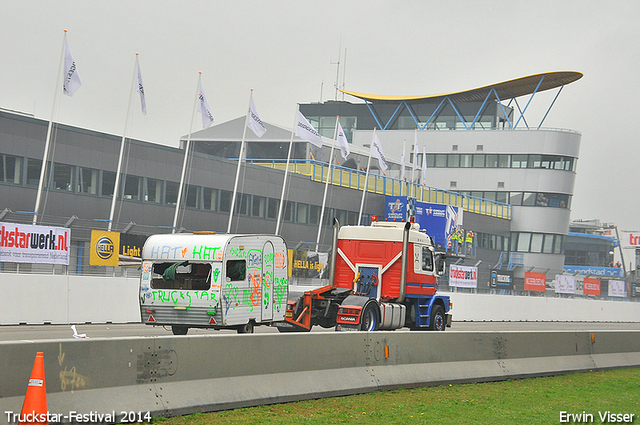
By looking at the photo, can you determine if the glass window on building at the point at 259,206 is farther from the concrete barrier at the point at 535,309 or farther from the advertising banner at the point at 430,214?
the concrete barrier at the point at 535,309

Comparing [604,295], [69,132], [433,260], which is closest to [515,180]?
[604,295]

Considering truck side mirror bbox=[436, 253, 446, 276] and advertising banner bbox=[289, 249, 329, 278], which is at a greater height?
truck side mirror bbox=[436, 253, 446, 276]

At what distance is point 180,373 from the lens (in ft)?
27.6

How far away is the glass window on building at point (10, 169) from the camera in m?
35.7

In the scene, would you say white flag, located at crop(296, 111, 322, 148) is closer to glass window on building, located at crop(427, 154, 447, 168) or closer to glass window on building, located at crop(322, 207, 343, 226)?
glass window on building, located at crop(322, 207, 343, 226)

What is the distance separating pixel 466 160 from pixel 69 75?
55.6m

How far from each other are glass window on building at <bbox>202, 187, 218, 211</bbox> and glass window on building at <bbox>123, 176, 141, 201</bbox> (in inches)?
203

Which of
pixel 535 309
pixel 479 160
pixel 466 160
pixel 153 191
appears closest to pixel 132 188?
pixel 153 191

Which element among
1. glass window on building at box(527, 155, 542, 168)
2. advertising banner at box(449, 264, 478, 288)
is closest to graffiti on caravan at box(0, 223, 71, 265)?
advertising banner at box(449, 264, 478, 288)

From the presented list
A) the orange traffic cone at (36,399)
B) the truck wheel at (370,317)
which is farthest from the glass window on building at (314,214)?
the orange traffic cone at (36,399)

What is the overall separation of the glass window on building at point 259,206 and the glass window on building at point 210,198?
3194 millimetres

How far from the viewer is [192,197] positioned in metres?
46.1

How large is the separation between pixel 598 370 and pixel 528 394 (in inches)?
183

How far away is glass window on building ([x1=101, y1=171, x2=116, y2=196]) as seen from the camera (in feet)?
133
